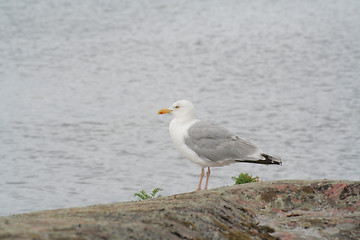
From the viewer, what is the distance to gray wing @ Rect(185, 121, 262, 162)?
10.5 m

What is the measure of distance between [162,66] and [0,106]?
11155 millimetres

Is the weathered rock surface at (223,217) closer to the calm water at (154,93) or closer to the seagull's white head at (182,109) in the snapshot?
the seagull's white head at (182,109)

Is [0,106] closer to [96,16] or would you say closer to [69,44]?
[69,44]

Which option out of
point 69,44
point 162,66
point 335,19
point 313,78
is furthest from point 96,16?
point 313,78

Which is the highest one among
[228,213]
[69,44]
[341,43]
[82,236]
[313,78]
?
[341,43]

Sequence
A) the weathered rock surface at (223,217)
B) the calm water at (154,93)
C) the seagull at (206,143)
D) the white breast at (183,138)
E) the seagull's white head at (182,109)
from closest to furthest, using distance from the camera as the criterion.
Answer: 1. the weathered rock surface at (223,217)
2. the seagull at (206,143)
3. the white breast at (183,138)
4. the seagull's white head at (182,109)
5. the calm water at (154,93)

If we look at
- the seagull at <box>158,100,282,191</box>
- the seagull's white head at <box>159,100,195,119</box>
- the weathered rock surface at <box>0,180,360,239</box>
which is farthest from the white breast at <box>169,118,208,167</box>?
the weathered rock surface at <box>0,180,360,239</box>

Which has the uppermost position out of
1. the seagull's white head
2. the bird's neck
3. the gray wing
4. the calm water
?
the calm water

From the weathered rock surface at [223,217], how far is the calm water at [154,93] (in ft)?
30.0

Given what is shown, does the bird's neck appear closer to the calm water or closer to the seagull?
the seagull

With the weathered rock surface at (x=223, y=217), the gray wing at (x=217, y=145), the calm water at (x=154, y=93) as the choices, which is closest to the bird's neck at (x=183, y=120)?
Result: the gray wing at (x=217, y=145)

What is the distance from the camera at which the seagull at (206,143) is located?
1047 cm

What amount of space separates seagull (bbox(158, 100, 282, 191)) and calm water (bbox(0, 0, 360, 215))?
19.3ft

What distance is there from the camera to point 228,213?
6.54m
